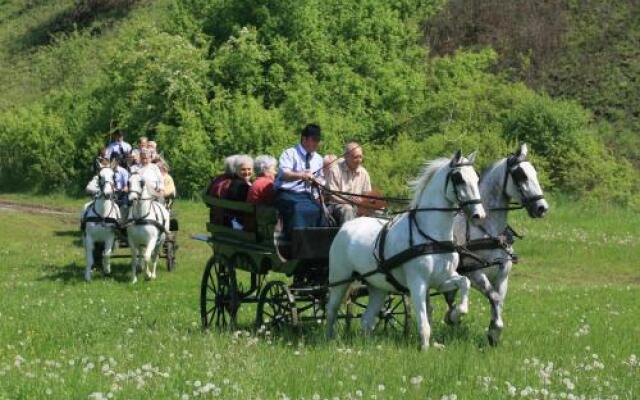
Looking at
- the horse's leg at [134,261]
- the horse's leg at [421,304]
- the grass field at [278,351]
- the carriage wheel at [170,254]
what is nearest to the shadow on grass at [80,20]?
the carriage wheel at [170,254]

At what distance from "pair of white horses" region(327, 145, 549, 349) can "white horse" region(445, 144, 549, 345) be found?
0.04 ft

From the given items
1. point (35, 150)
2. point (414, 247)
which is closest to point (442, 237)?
point (414, 247)

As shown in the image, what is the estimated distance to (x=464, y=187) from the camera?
11.3 meters

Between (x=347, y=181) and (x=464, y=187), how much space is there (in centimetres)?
261

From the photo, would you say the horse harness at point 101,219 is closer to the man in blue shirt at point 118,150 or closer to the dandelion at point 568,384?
the man in blue shirt at point 118,150

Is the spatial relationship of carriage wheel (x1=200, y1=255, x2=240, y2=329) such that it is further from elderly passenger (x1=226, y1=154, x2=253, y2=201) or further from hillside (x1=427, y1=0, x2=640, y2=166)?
hillside (x1=427, y1=0, x2=640, y2=166)

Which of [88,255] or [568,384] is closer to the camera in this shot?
[568,384]

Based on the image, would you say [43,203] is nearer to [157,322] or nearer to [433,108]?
[433,108]

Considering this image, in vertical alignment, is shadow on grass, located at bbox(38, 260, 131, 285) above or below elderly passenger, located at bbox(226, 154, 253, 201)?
below

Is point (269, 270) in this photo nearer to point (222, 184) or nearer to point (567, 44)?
point (222, 184)

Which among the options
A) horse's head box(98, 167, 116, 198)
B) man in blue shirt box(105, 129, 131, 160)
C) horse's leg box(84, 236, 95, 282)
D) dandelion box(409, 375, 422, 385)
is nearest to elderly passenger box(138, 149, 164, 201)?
horse's head box(98, 167, 116, 198)

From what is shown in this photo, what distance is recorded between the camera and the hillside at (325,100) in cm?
3650

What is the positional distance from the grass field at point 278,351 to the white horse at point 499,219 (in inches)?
29.1

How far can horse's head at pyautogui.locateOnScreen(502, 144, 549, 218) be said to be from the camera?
1281 centimetres
